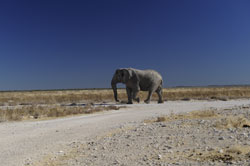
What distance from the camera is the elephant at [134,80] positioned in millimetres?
25562

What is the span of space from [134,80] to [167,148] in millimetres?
19257

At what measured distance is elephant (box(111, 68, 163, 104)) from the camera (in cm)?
2556

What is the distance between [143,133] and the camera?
8.57 m

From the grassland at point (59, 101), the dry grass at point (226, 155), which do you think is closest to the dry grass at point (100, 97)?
the grassland at point (59, 101)

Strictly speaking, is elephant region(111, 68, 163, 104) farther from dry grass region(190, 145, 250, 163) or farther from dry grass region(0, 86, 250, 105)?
dry grass region(190, 145, 250, 163)

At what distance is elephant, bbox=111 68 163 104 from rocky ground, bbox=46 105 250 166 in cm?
1659

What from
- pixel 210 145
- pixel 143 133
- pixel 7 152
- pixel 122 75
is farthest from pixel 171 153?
pixel 122 75

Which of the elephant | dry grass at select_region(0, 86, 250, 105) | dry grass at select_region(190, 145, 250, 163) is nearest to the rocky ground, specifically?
dry grass at select_region(190, 145, 250, 163)

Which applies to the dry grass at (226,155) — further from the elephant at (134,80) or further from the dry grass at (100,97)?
the dry grass at (100,97)

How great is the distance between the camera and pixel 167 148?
6.54 meters

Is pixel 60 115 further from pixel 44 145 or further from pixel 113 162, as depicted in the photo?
pixel 113 162

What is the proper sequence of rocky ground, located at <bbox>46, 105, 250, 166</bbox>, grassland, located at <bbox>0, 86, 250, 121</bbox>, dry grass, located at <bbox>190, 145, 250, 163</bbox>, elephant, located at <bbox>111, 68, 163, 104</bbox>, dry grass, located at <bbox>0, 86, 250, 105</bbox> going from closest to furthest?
dry grass, located at <bbox>190, 145, 250, 163</bbox> < rocky ground, located at <bbox>46, 105, 250, 166</bbox> < grassland, located at <bbox>0, 86, 250, 121</bbox> < elephant, located at <bbox>111, 68, 163, 104</bbox> < dry grass, located at <bbox>0, 86, 250, 105</bbox>

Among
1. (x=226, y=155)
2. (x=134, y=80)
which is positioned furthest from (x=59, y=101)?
(x=226, y=155)

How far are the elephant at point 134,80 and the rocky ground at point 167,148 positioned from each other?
653 inches
